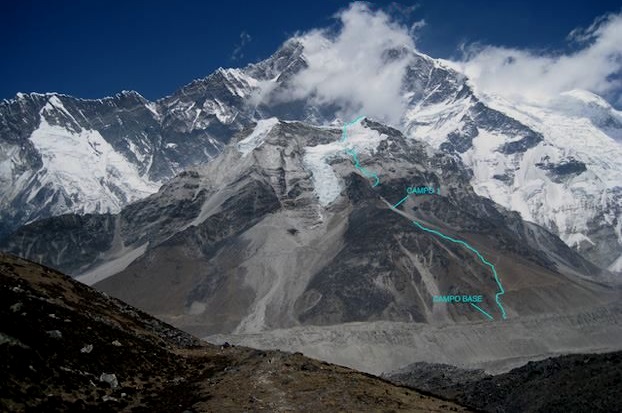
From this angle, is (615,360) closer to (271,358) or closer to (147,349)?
(271,358)

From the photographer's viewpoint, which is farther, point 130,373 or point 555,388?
point 555,388

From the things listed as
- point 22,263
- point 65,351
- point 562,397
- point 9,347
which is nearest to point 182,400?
point 65,351

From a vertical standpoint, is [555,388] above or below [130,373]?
below

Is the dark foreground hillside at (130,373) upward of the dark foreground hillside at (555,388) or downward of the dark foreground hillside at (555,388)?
upward

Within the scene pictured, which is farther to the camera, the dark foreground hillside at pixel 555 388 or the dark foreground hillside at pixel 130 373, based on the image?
the dark foreground hillside at pixel 555 388

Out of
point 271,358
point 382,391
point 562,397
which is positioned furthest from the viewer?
point 562,397
